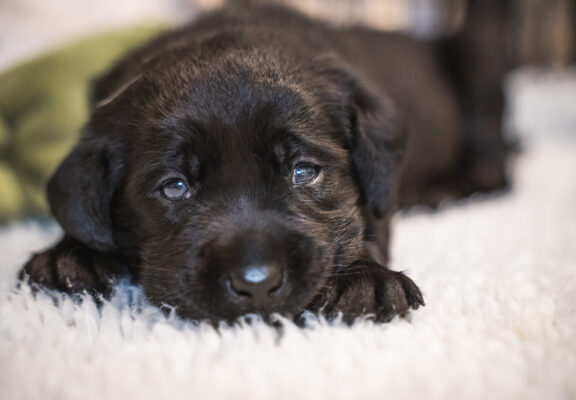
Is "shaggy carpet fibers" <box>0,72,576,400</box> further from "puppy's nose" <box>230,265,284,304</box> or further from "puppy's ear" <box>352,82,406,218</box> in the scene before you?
"puppy's ear" <box>352,82,406,218</box>

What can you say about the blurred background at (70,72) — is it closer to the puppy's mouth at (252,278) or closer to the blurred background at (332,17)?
the blurred background at (332,17)

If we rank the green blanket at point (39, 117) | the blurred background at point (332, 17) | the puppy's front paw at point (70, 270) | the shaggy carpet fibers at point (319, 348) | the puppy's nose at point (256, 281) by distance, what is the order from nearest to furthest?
1. the shaggy carpet fibers at point (319, 348)
2. the puppy's nose at point (256, 281)
3. the puppy's front paw at point (70, 270)
4. the green blanket at point (39, 117)
5. the blurred background at point (332, 17)

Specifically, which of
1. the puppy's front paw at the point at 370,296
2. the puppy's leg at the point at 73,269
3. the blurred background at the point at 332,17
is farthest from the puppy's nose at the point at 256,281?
the blurred background at the point at 332,17

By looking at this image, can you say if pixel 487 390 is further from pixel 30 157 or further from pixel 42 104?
pixel 42 104

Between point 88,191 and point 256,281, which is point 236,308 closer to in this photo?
point 256,281

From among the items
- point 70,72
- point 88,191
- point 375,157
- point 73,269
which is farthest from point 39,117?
point 375,157

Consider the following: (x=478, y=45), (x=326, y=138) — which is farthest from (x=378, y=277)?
(x=478, y=45)
